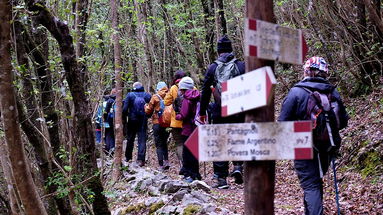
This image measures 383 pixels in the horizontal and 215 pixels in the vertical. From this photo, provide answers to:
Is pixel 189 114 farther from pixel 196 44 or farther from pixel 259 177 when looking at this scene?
pixel 196 44

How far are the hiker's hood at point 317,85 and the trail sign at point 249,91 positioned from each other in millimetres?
2061

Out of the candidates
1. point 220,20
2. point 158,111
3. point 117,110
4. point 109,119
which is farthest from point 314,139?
point 220,20

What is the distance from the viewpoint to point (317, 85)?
199 inches

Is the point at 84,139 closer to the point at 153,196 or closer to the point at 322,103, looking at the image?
the point at 153,196

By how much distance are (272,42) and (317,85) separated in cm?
207

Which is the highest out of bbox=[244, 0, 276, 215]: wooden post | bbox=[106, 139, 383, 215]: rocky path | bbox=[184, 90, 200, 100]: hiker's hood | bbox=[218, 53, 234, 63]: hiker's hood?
bbox=[218, 53, 234, 63]: hiker's hood

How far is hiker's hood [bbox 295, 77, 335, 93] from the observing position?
16.5ft

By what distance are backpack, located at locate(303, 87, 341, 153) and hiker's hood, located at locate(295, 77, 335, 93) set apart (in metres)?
0.05

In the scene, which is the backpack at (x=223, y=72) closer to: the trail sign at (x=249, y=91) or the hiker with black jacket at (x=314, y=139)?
the hiker with black jacket at (x=314, y=139)

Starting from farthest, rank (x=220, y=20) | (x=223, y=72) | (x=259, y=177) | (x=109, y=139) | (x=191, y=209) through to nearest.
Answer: (x=220, y=20) → (x=109, y=139) → (x=223, y=72) → (x=191, y=209) → (x=259, y=177)

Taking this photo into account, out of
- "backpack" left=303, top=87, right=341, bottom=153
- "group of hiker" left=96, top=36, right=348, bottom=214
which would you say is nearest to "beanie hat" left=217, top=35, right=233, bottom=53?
"group of hiker" left=96, top=36, right=348, bottom=214

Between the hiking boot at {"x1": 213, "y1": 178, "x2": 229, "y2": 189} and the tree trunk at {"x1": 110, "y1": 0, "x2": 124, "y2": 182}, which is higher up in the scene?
the tree trunk at {"x1": 110, "y1": 0, "x2": 124, "y2": 182}

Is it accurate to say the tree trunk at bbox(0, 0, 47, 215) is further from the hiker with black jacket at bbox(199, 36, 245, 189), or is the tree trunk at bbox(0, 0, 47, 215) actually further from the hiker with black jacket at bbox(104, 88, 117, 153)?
the hiker with black jacket at bbox(104, 88, 117, 153)

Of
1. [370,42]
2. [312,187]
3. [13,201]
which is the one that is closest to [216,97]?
[312,187]
